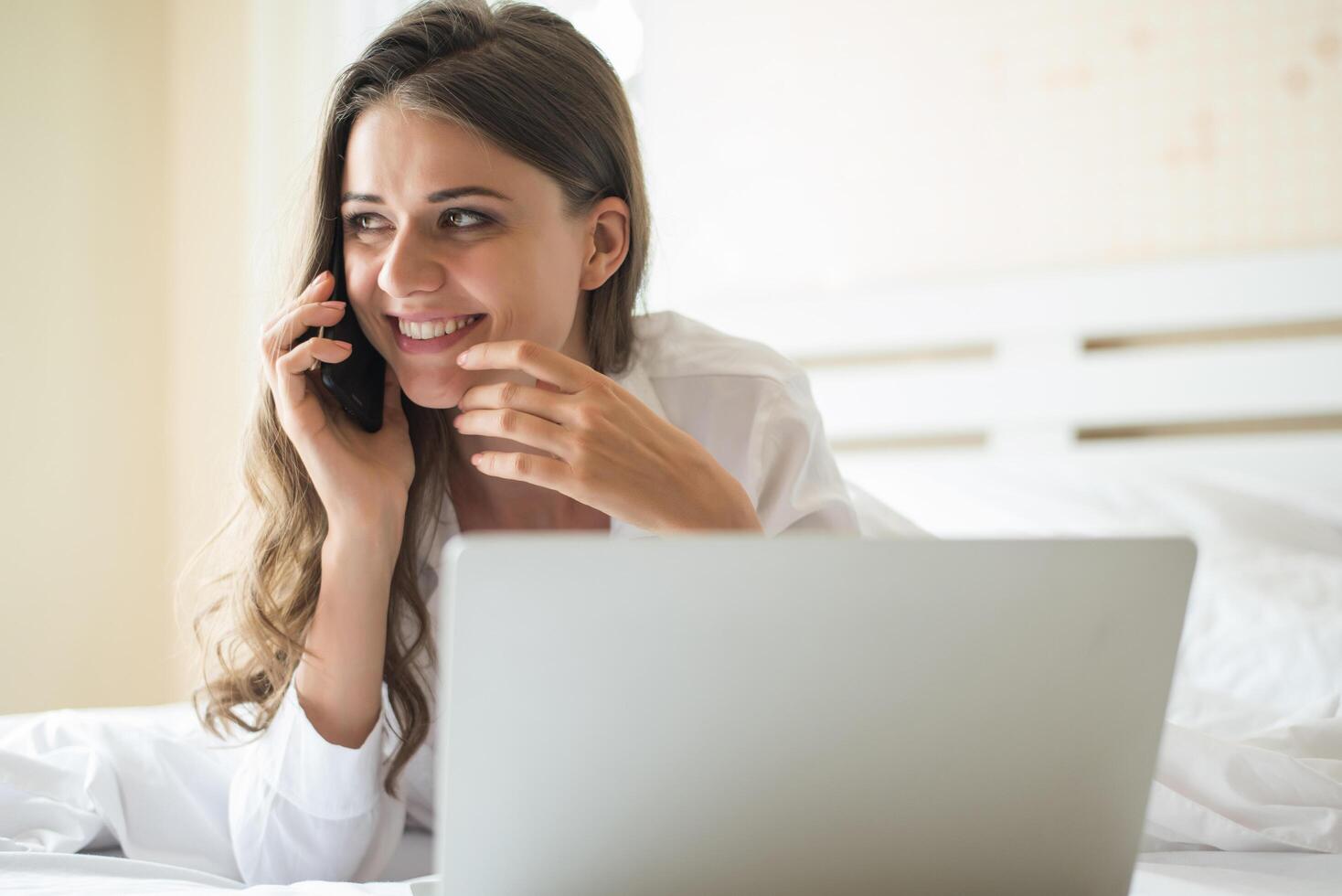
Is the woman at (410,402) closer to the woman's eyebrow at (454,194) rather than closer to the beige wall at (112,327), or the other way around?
the woman's eyebrow at (454,194)

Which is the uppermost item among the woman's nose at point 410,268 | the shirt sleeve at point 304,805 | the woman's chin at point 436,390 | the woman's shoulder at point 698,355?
the woman's shoulder at point 698,355

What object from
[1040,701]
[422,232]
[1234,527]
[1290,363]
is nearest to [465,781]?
[1040,701]

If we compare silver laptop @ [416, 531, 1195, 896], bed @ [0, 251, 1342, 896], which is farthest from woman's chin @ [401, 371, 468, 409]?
silver laptop @ [416, 531, 1195, 896]

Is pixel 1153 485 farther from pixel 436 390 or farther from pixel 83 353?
pixel 83 353

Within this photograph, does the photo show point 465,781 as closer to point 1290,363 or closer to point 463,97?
point 463,97

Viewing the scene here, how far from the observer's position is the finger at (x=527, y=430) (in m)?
1.00

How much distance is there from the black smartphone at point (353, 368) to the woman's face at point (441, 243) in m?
0.03

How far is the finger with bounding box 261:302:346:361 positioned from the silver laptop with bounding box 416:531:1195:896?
719 mm

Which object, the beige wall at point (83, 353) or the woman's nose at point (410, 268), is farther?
the beige wall at point (83, 353)

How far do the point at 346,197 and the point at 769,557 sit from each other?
81 centimetres

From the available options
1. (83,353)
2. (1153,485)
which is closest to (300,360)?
(1153,485)

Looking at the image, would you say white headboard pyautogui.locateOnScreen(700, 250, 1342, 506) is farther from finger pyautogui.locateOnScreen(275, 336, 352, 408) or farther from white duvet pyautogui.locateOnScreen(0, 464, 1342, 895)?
finger pyautogui.locateOnScreen(275, 336, 352, 408)

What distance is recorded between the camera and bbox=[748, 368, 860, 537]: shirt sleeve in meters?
1.25

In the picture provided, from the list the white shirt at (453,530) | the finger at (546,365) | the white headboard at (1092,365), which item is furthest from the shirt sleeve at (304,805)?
the white headboard at (1092,365)
